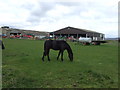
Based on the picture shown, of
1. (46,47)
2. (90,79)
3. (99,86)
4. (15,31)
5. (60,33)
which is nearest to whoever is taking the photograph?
(99,86)

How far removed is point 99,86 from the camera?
4.62 metres

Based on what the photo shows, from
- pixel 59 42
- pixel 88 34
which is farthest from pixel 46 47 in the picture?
pixel 88 34

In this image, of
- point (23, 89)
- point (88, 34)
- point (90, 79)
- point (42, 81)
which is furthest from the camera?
point (88, 34)

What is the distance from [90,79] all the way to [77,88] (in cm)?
118

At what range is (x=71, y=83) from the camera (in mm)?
4832

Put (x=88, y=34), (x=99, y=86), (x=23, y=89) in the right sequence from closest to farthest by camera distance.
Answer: (x=23, y=89), (x=99, y=86), (x=88, y=34)

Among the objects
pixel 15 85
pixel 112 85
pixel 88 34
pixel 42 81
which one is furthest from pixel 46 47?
pixel 88 34

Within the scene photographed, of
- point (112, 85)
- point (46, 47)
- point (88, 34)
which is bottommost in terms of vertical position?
point (112, 85)

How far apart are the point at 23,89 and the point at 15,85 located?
1.44ft

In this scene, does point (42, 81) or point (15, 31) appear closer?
point (42, 81)

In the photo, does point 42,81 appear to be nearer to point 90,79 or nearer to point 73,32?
point 90,79

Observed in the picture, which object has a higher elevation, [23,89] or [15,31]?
[15,31]

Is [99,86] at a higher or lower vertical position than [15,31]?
lower

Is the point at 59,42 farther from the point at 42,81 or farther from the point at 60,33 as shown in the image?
the point at 60,33
